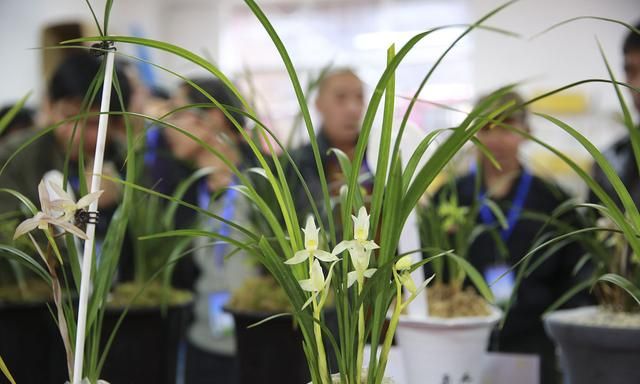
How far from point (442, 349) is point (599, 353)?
19 cm

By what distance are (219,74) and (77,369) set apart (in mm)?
277

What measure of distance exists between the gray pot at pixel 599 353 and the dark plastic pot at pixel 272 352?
318mm

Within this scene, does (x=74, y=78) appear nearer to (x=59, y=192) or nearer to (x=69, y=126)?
(x=69, y=126)

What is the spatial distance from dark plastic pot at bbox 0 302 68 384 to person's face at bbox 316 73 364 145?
2.99ft

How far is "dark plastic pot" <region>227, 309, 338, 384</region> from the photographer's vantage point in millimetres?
1014

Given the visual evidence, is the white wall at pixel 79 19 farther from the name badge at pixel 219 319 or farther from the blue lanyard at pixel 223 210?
the name badge at pixel 219 319

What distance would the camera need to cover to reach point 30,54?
5.14m

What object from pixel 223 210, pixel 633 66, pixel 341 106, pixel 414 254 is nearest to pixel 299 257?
pixel 414 254

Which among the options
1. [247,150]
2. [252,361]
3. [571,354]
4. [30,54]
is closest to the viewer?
[571,354]

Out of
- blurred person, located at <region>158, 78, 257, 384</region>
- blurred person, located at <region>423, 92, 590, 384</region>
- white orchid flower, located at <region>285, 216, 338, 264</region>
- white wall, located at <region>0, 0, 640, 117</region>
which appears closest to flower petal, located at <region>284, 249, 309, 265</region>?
white orchid flower, located at <region>285, 216, 338, 264</region>

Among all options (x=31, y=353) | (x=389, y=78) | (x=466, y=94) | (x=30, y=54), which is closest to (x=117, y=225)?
(x=389, y=78)

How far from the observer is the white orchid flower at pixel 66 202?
589 millimetres

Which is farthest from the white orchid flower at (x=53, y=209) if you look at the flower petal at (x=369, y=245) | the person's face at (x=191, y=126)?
the person's face at (x=191, y=126)

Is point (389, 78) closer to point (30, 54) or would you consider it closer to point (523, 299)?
point (523, 299)
